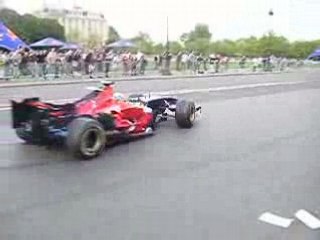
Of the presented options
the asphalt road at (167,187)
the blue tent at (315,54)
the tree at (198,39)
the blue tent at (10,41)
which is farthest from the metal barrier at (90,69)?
the asphalt road at (167,187)

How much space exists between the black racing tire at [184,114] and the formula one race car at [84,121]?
127cm

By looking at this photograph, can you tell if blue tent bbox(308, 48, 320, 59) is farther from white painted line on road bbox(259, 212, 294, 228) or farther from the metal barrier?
white painted line on road bbox(259, 212, 294, 228)

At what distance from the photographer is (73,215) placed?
555 cm

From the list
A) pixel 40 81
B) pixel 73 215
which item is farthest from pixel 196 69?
pixel 73 215

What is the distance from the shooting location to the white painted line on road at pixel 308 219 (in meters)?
5.40

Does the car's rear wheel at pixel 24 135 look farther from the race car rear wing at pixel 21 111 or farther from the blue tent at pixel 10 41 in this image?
the blue tent at pixel 10 41

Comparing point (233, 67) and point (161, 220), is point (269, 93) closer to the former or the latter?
point (161, 220)

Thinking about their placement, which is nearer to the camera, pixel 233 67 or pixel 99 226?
pixel 99 226

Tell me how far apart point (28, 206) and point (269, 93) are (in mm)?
17129

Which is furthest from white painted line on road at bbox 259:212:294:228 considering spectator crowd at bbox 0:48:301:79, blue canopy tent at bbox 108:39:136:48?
blue canopy tent at bbox 108:39:136:48

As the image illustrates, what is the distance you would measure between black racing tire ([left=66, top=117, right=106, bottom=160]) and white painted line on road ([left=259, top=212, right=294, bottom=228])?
134 inches

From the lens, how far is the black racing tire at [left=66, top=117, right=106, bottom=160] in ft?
27.1

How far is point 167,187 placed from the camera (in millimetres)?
6742

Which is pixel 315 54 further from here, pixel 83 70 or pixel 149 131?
pixel 149 131
